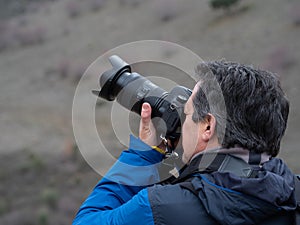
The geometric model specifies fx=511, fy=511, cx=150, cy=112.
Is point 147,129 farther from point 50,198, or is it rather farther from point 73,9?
point 73,9

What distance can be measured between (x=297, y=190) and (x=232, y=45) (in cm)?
1421

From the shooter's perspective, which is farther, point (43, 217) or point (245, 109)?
point (43, 217)

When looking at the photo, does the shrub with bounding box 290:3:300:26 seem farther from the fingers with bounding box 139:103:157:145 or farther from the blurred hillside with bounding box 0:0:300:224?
the fingers with bounding box 139:103:157:145

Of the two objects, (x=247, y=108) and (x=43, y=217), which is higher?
(x=247, y=108)

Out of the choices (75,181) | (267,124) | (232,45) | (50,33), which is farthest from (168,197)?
(50,33)

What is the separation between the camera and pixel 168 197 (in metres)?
1.42

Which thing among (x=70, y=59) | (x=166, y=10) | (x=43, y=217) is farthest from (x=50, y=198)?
(x=166, y=10)

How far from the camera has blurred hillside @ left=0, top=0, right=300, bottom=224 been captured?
31.6ft

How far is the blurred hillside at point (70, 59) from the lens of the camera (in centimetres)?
964

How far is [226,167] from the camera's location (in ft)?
4.73

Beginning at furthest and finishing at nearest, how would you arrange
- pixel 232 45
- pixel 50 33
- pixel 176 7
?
pixel 50 33 → pixel 176 7 → pixel 232 45

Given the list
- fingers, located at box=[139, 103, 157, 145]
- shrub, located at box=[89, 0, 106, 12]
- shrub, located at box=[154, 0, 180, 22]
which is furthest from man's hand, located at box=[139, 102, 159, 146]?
shrub, located at box=[89, 0, 106, 12]

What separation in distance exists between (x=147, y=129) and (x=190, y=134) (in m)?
0.21

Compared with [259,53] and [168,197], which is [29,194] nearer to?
[259,53]
